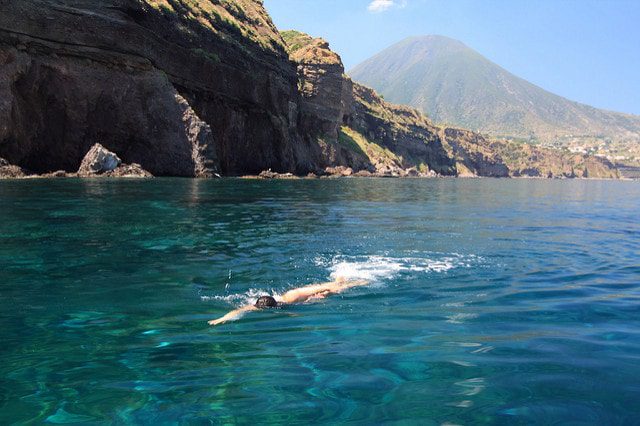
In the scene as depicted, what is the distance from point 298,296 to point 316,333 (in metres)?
1.93

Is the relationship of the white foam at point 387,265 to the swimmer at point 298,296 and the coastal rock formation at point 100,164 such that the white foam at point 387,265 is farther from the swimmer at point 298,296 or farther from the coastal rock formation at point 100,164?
the coastal rock formation at point 100,164

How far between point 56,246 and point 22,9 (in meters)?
43.5

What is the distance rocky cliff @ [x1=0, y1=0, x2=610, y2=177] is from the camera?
47.8m

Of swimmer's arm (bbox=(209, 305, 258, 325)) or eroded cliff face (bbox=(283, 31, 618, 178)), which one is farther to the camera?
eroded cliff face (bbox=(283, 31, 618, 178))

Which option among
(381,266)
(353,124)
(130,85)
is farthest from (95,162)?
(353,124)

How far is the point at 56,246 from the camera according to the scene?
46.8ft

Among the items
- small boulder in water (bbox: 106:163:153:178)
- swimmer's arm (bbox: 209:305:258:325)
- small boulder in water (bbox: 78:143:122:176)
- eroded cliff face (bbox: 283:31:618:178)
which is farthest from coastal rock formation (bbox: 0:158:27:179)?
eroded cliff face (bbox: 283:31:618:178)

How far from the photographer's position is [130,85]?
2164 inches

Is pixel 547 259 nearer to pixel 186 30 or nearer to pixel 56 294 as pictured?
pixel 56 294

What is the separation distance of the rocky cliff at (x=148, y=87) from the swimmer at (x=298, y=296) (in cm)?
4423

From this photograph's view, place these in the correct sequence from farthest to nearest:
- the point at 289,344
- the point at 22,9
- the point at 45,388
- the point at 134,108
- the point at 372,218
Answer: the point at 134,108
the point at 22,9
the point at 372,218
the point at 289,344
the point at 45,388

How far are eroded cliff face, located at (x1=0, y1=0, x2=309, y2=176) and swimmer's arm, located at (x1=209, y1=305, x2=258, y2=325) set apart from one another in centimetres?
4661

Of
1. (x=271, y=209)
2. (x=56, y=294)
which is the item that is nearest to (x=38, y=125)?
(x=271, y=209)

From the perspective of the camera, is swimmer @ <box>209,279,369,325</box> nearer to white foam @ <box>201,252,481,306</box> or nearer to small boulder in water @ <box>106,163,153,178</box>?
white foam @ <box>201,252,481,306</box>
